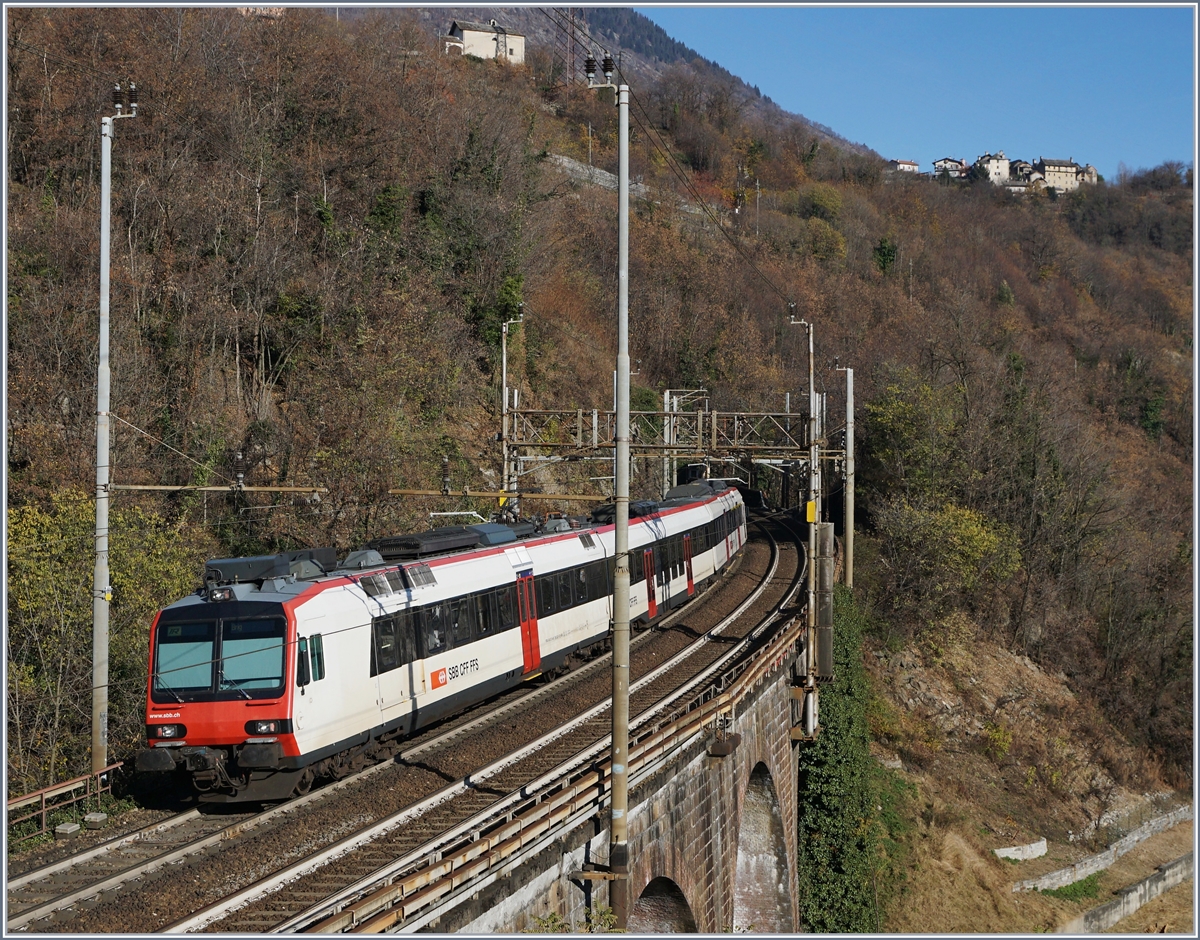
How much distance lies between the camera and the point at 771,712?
82.9ft

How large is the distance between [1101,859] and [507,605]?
2728 centimetres

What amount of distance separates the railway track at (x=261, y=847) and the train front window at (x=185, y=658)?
1626mm

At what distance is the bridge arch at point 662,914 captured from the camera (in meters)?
17.1

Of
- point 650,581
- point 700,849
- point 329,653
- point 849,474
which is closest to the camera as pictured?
point 329,653

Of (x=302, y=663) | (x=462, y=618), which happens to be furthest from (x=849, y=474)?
(x=302, y=663)

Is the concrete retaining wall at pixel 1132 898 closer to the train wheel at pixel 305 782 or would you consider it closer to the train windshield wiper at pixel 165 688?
the train wheel at pixel 305 782

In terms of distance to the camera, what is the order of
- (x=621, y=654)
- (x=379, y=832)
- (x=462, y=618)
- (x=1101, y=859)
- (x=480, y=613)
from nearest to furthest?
1. (x=621, y=654)
2. (x=379, y=832)
3. (x=462, y=618)
4. (x=480, y=613)
5. (x=1101, y=859)

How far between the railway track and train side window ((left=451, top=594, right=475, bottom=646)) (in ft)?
5.25

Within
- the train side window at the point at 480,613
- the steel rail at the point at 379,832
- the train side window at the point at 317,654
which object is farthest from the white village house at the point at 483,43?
the train side window at the point at 317,654

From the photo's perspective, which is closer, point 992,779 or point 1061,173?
point 992,779

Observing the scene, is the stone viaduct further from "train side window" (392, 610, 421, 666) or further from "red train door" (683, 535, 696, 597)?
"red train door" (683, 535, 696, 597)

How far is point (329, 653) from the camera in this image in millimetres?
14875

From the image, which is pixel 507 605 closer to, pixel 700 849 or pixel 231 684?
pixel 700 849

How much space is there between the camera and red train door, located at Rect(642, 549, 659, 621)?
28.9 meters
